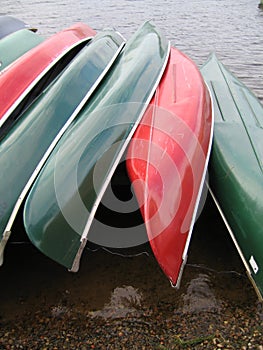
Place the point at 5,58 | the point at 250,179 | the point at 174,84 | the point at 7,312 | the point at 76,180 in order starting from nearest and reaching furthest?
the point at 76,180
the point at 7,312
the point at 250,179
the point at 174,84
the point at 5,58

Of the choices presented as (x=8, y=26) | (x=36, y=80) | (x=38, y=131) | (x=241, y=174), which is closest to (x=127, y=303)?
(x=241, y=174)

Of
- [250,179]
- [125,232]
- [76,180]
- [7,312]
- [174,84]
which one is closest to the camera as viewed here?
[76,180]

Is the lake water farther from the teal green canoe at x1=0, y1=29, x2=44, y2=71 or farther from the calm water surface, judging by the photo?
the teal green canoe at x1=0, y1=29, x2=44, y2=71

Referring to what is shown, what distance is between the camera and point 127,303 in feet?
10.8

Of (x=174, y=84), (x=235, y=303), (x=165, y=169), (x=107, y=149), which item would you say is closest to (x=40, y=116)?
(x=107, y=149)

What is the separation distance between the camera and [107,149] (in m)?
3.19

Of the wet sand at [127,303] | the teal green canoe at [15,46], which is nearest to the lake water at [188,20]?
the teal green canoe at [15,46]

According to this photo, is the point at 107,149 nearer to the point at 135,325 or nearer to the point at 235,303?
the point at 135,325

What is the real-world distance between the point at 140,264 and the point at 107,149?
112 cm

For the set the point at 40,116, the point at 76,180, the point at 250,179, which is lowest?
the point at 250,179

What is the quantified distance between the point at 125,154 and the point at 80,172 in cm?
49

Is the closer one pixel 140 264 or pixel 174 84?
pixel 140 264

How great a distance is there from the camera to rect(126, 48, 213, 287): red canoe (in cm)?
291

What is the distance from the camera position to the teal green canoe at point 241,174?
3213 mm
